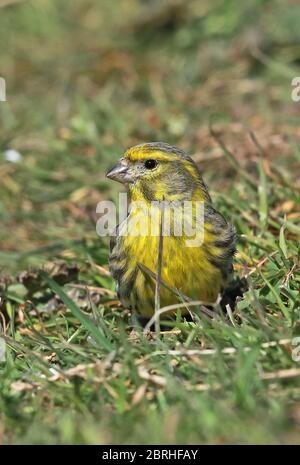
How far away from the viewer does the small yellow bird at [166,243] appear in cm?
A: 391

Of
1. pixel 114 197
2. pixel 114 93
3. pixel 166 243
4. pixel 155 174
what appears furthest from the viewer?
pixel 114 93

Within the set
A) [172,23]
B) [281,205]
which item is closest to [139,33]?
[172,23]

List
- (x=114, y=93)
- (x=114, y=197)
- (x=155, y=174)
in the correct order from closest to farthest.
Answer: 1. (x=155, y=174)
2. (x=114, y=197)
3. (x=114, y=93)

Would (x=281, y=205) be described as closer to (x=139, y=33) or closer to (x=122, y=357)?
A: (x=122, y=357)

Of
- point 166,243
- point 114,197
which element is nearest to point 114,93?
point 114,197

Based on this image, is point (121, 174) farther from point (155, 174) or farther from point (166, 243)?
point (166, 243)

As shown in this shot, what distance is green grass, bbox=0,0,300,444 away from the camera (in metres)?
2.97

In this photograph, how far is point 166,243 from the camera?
394 cm

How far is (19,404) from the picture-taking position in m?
3.19

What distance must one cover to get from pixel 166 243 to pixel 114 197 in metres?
1.66

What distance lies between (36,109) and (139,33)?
5.35 feet

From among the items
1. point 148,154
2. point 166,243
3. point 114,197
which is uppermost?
point 148,154

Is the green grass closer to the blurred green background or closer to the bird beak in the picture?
the blurred green background

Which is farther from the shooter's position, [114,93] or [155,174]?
[114,93]
